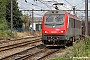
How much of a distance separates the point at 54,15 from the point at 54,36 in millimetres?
1882

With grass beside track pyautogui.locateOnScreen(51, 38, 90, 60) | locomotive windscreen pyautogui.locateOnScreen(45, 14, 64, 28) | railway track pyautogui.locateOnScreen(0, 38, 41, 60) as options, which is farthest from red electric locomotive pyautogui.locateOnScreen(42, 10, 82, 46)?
grass beside track pyautogui.locateOnScreen(51, 38, 90, 60)

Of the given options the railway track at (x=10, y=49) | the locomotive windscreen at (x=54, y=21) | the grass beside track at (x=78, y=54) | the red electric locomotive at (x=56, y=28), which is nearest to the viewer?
the grass beside track at (x=78, y=54)

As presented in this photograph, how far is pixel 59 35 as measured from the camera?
20.1 meters

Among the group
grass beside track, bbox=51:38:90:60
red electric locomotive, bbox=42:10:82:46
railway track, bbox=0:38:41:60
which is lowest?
railway track, bbox=0:38:41:60

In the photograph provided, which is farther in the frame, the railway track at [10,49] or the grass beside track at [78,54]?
the railway track at [10,49]

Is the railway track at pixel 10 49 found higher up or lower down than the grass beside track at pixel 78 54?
lower down

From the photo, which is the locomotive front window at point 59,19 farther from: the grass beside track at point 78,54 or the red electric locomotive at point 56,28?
the grass beside track at point 78,54

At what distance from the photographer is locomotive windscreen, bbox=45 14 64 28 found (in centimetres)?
2042

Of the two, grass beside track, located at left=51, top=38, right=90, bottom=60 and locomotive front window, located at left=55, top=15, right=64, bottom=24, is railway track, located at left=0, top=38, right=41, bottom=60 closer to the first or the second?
locomotive front window, located at left=55, top=15, right=64, bottom=24

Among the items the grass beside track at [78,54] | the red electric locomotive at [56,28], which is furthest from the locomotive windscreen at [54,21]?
the grass beside track at [78,54]

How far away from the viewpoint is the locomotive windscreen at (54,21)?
20.4 m

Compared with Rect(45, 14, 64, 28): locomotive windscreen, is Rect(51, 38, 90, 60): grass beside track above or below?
below

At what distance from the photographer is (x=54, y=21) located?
20.6 metres

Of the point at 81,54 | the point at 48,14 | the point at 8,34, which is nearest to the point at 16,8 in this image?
the point at 8,34
